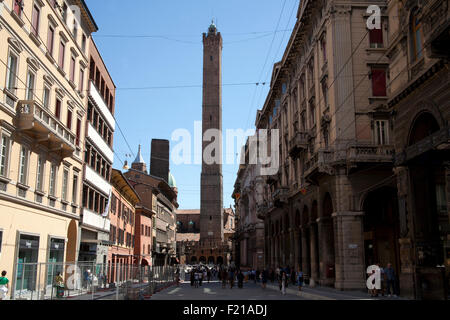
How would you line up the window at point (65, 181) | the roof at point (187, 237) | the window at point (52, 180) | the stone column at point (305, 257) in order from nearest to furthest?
1. the window at point (52, 180)
2. the window at point (65, 181)
3. the stone column at point (305, 257)
4. the roof at point (187, 237)

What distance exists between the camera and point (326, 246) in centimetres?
3095

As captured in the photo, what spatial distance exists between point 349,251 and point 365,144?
6248 millimetres

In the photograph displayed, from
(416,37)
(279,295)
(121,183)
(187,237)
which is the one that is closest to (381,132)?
(416,37)

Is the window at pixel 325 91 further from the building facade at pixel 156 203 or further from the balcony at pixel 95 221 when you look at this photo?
the building facade at pixel 156 203

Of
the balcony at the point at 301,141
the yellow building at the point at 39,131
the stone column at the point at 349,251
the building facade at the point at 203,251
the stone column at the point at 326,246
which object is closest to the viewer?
the yellow building at the point at 39,131

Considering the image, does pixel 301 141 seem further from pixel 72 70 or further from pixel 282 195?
pixel 72 70

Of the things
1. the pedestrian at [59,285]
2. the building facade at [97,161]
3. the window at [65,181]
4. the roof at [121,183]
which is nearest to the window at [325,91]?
the building facade at [97,161]

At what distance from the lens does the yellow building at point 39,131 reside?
1841 cm

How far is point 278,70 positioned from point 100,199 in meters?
22.8

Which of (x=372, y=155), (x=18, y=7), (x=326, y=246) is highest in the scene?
(x=18, y=7)

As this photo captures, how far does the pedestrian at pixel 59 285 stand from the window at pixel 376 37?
73.4 ft
